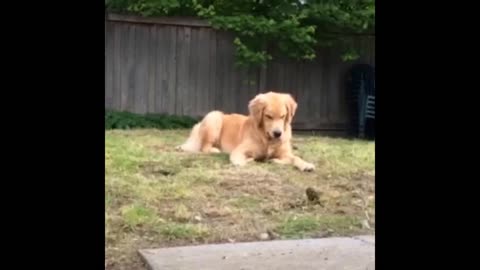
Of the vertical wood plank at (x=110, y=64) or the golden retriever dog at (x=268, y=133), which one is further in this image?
the vertical wood plank at (x=110, y=64)

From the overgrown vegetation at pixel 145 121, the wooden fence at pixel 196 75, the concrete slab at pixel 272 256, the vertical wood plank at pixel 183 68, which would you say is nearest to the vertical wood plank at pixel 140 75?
the wooden fence at pixel 196 75

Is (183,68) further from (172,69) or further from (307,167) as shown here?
(307,167)

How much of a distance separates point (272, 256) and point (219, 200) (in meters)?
1.30

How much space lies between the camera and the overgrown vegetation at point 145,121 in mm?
8195

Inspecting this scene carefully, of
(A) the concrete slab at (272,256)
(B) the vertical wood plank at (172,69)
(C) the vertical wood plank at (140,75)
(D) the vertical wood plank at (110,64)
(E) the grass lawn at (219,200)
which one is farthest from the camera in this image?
(B) the vertical wood plank at (172,69)

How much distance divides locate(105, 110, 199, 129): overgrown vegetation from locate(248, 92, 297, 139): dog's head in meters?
3.15

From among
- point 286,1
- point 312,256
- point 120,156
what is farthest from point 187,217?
point 286,1

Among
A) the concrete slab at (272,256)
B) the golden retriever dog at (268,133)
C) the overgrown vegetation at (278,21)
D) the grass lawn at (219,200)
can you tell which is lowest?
the grass lawn at (219,200)

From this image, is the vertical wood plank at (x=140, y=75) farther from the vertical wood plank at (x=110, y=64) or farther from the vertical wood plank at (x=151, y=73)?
the vertical wood plank at (x=110, y=64)

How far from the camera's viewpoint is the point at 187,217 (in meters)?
3.41

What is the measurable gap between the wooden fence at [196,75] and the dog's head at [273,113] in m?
3.50
